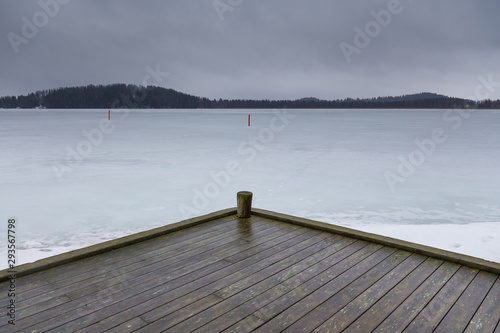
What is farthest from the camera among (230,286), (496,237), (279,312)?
(496,237)

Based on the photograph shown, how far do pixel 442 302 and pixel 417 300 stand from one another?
15 cm

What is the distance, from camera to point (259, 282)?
103 inches

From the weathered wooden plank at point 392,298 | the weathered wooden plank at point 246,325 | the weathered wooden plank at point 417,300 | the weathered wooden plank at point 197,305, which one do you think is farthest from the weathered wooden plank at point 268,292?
the weathered wooden plank at point 417,300

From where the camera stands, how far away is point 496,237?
444 centimetres

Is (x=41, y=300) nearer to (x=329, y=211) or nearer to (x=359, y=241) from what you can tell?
(x=359, y=241)

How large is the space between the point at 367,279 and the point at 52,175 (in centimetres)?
756

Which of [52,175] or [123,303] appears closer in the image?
[123,303]

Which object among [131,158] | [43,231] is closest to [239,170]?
[131,158]

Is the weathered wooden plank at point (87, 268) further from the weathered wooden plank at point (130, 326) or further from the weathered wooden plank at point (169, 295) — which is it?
the weathered wooden plank at point (130, 326)

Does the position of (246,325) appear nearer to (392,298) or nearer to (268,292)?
(268,292)

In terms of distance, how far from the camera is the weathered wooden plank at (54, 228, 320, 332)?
217cm

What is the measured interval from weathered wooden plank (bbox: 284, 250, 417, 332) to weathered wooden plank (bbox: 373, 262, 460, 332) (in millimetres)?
226

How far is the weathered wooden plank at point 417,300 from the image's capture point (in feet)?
6.89

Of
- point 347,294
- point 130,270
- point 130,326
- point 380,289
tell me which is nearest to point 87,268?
point 130,270
